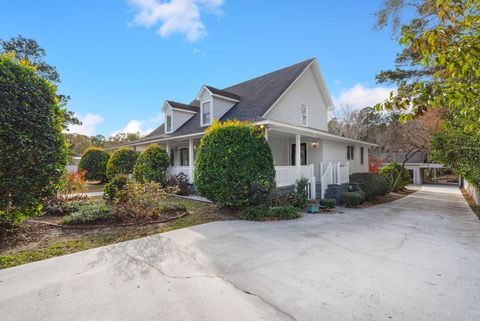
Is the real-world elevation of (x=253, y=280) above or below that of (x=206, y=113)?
below

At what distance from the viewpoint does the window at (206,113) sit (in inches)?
559

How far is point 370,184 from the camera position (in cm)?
1298

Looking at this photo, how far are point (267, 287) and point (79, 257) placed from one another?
345cm

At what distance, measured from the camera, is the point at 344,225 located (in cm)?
700

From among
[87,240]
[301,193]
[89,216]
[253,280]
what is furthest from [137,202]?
[301,193]

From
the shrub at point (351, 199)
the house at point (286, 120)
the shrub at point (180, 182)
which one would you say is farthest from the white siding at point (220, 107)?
the shrub at point (351, 199)

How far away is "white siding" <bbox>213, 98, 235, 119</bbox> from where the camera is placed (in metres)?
13.9

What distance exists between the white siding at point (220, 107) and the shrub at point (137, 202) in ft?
25.8

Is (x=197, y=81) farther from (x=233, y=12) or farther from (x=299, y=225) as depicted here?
(x=299, y=225)

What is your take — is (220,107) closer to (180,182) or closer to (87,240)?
(180,182)

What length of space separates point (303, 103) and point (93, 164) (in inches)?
644

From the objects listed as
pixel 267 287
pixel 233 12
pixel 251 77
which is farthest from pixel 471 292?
pixel 251 77

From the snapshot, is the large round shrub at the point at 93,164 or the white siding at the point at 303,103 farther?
the large round shrub at the point at 93,164

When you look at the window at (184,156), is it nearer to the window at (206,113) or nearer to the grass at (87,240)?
the window at (206,113)
